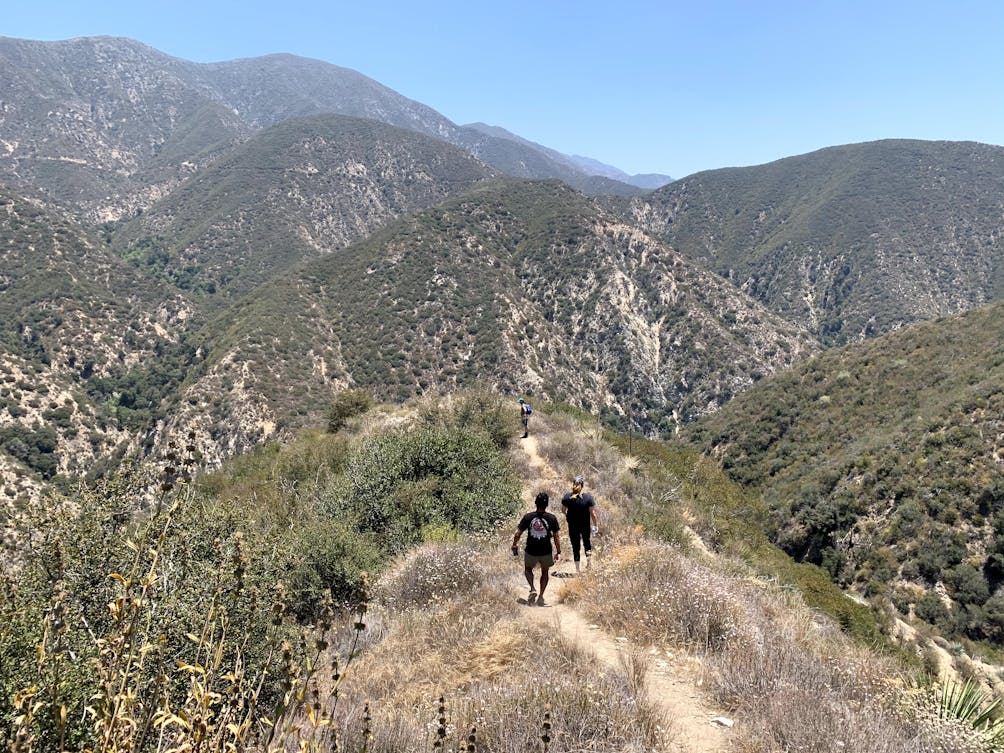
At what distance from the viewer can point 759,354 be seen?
82.2 m

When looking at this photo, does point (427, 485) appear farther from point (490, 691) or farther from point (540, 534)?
point (490, 691)

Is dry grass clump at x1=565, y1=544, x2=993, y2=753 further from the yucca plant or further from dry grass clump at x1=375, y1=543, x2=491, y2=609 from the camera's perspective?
dry grass clump at x1=375, y1=543, x2=491, y2=609

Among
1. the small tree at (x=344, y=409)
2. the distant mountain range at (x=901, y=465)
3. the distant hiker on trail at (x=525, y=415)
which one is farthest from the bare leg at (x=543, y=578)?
the distant mountain range at (x=901, y=465)

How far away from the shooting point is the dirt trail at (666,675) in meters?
3.88

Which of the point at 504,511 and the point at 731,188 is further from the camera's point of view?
the point at 731,188

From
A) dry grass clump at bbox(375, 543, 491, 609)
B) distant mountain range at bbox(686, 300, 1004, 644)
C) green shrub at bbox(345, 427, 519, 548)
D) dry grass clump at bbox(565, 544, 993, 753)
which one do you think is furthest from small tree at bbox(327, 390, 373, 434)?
distant mountain range at bbox(686, 300, 1004, 644)

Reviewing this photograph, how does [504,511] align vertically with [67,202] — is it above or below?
below

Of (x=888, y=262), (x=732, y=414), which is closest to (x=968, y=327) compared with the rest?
(x=732, y=414)

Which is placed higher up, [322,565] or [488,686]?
[488,686]

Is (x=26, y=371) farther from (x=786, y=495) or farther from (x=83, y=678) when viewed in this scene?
(x=786, y=495)

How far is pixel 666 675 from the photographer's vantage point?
15.9 ft

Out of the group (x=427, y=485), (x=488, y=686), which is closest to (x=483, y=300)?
(x=427, y=485)

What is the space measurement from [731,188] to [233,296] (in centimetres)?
15281

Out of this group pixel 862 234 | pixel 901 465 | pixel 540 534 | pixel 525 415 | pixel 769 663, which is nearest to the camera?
pixel 769 663
